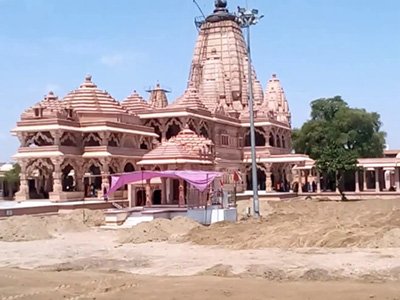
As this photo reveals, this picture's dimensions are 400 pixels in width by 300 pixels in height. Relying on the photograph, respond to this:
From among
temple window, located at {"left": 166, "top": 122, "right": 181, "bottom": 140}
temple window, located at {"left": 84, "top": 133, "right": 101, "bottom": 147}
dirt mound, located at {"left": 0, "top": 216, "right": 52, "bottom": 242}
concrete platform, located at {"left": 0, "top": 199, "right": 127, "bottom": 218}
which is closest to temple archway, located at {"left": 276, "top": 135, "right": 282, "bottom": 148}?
temple window, located at {"left": 166, "top": 122, "right": 181, "bottom": 140}

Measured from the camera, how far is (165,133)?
60.4m

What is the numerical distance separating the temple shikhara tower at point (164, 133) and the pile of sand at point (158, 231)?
27.7 feet

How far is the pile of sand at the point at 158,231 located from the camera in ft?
85.4

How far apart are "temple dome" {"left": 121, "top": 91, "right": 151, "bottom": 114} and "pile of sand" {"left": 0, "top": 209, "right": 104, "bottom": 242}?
84.1 ft

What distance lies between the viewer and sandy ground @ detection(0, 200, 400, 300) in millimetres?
14070

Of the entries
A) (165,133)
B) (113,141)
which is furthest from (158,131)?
(113,141)

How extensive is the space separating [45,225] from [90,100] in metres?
22.6

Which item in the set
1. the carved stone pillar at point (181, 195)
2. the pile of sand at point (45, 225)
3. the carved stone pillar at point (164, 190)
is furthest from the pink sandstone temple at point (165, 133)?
the pile of sand at point (45, 225)

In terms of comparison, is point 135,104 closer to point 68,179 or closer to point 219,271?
point 68,179

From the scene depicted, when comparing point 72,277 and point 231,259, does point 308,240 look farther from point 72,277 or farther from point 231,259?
point 72,277

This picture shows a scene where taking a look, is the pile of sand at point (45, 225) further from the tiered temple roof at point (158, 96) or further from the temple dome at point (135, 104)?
the tiered temple roof at point (158, 96)

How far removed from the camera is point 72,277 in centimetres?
1659

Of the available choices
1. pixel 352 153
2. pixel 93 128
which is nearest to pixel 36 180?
pixel 93 128

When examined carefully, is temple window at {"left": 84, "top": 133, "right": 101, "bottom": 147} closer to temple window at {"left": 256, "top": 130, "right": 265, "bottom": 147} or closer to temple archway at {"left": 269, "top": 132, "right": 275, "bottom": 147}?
temple window at {"left": 256, "top": 130, "right": 265, "bottom": 147}
